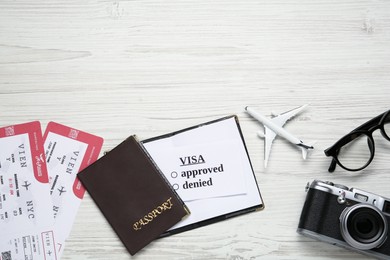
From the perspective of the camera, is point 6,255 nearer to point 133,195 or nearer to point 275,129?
point 133,195

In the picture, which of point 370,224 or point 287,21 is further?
point 287,21

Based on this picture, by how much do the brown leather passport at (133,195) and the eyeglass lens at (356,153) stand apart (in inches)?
12.6

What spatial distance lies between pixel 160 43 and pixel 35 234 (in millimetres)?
440

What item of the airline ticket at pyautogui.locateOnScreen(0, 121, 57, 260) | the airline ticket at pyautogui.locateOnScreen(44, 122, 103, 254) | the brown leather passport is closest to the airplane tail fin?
the brown leather passport

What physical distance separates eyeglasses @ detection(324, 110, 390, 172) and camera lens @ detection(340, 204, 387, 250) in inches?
3.8

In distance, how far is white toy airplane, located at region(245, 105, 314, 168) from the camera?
3.04ft

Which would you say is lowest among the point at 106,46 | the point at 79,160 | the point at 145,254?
the point at 145,254

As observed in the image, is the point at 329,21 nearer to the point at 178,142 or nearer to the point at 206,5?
the point at 206,5

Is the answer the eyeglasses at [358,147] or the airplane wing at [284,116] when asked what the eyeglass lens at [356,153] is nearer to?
the eyeglasses at [358,147]

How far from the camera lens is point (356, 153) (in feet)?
3.09

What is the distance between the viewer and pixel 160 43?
97cm

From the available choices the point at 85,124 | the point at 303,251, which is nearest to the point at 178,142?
the point at 85,124

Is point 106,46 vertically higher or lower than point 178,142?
higher

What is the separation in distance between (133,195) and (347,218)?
39 centimetres
